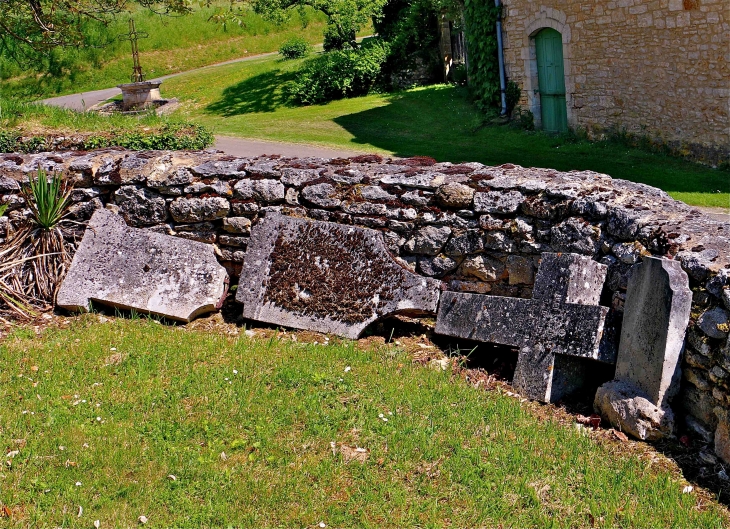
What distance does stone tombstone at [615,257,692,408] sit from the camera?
4.54 m

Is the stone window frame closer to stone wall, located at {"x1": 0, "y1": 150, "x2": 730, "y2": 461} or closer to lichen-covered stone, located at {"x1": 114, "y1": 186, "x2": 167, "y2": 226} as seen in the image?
stone wall, located at {"x1": 0, "y1": 150, "x2": 730, "y2": 461}

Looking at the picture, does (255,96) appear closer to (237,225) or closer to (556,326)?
(237,225)

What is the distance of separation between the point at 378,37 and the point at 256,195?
20.4 meters

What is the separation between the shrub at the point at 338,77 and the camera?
23578 mm

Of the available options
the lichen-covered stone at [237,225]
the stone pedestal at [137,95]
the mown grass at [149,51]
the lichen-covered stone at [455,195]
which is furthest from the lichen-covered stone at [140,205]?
the mown grass at [149,51]

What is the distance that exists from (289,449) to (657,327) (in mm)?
2299

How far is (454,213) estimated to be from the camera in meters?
6.02

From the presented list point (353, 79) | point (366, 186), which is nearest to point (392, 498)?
point (366, 186)

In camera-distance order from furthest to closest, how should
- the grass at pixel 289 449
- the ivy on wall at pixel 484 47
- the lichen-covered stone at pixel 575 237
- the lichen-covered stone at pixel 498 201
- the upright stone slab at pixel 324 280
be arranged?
1. the ivy on wall at pixel 484 47
2. the upright stone slab at pixel 324 280
3. the lichen-covered stone at pixel 498 201
4. the lichen-covered stone at pixel 575 237
5. the grass at pixel 289 449

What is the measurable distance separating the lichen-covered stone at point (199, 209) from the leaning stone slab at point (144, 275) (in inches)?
11.7

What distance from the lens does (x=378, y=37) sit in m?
25.7

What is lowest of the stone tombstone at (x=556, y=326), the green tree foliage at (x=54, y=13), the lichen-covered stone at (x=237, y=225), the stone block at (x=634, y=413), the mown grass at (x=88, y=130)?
the stone block at (x=634, y=413)

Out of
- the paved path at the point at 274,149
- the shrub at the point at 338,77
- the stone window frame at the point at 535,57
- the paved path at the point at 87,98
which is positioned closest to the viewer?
the paved path at the point at 274,149

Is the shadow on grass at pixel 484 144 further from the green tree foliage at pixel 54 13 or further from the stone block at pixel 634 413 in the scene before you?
the stone block at pixel 634 413
